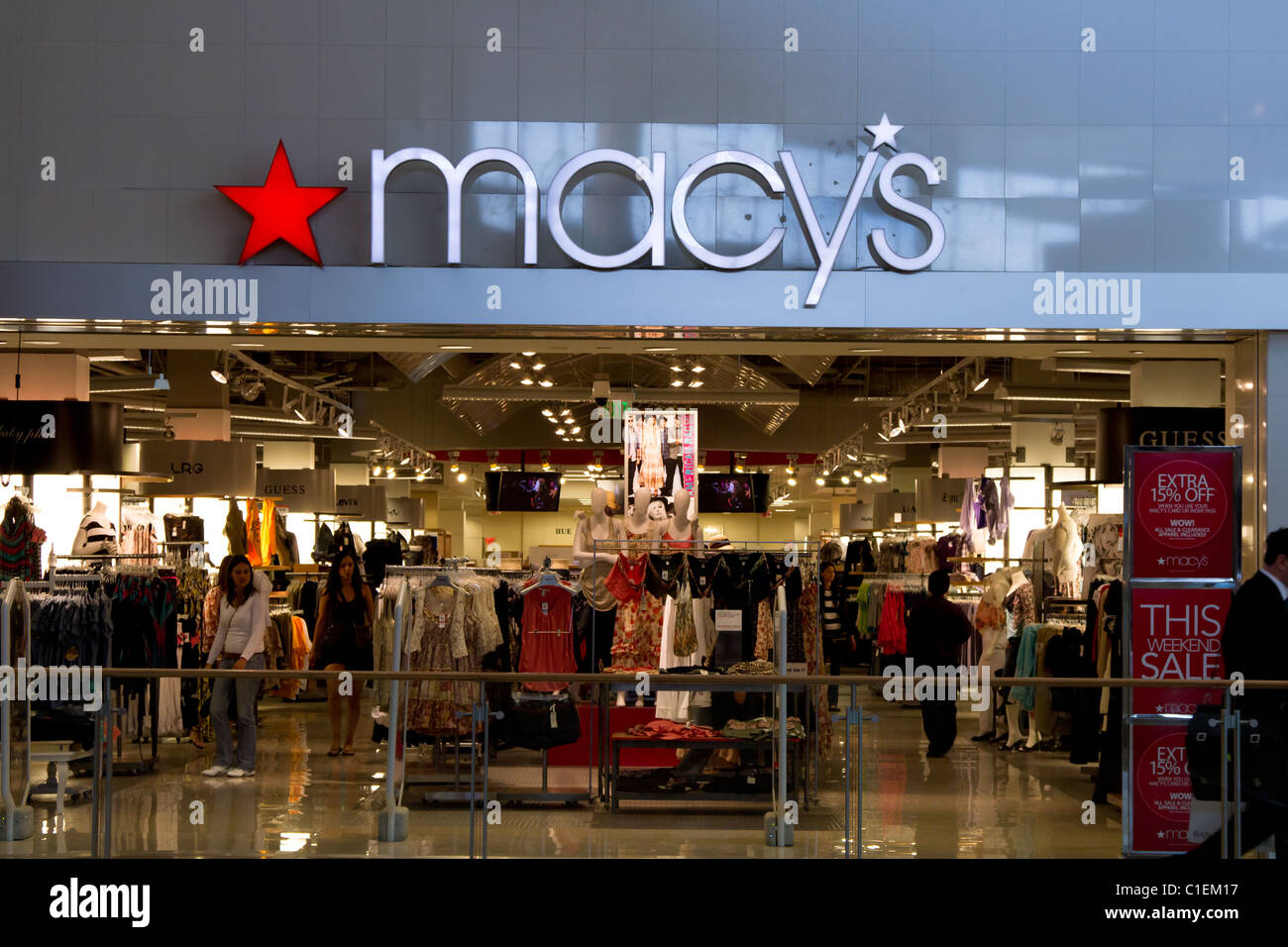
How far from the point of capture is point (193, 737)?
6805 mm

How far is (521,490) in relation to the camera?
18.7m

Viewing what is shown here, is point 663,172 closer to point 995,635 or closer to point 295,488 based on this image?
point 995,635

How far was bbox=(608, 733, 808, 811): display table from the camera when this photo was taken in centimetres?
736

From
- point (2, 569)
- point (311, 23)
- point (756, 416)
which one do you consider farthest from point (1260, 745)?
point (756, 416)

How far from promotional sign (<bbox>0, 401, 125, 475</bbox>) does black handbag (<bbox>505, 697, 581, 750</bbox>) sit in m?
4.02

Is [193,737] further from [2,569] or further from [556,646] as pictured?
[2,569]

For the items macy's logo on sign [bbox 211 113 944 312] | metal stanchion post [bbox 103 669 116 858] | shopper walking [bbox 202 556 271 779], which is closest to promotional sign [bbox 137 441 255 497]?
shopper walking [bbox 202 556 271 779]

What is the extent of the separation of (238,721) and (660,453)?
5.46 metres

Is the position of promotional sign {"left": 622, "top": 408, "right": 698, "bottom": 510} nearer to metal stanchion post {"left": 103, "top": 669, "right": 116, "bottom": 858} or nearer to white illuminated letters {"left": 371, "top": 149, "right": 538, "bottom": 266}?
white illuminated letters {"left": 371, "top": 149, "right": 538, "bottom": 266}

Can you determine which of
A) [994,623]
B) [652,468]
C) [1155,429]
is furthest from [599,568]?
[994,623]

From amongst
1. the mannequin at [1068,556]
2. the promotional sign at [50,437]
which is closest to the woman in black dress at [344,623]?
the promotional sign at [50,437]

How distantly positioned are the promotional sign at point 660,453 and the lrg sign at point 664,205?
358cm

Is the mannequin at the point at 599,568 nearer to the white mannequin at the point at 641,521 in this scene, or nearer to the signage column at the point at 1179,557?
the white mannequin at the point at 641,521

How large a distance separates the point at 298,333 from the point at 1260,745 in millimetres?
5880
